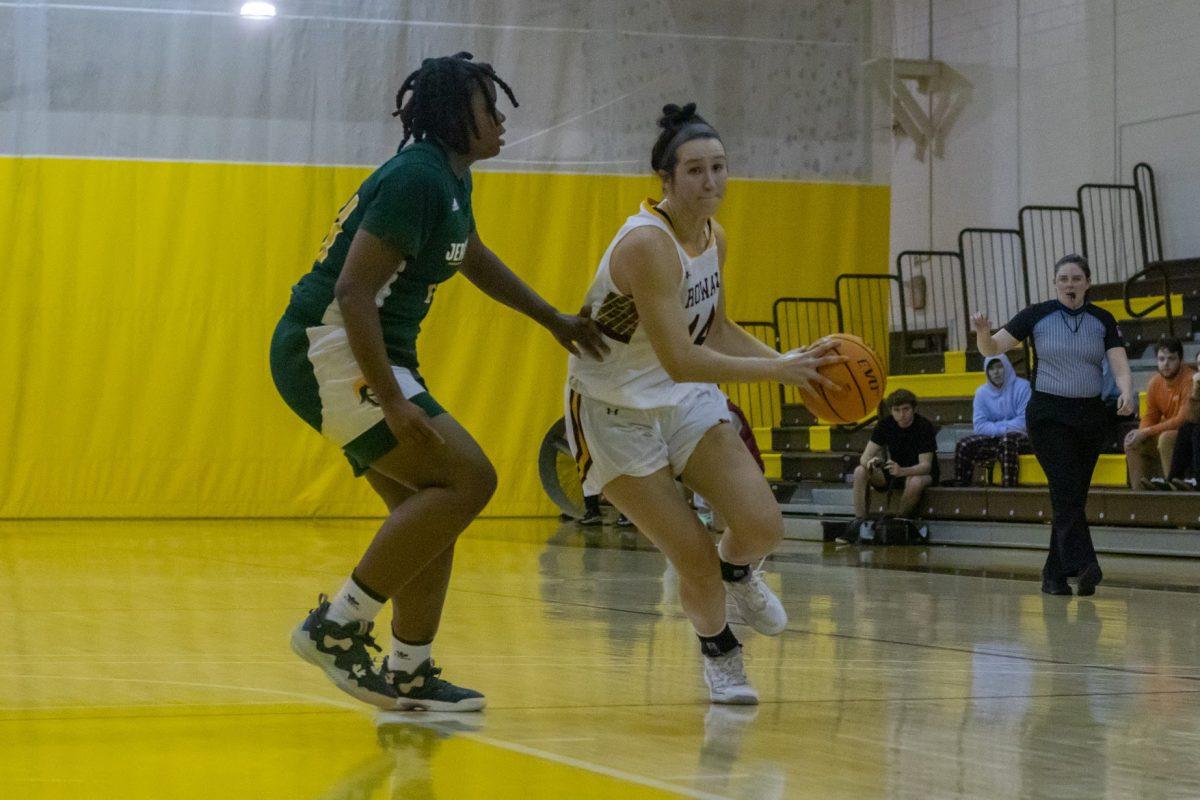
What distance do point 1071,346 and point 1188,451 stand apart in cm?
348

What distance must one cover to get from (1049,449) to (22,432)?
32.5 feet

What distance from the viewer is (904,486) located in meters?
13.1

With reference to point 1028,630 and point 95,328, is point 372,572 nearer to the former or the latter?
point 1028,630

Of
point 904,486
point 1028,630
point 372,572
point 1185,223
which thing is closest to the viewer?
point 372,572

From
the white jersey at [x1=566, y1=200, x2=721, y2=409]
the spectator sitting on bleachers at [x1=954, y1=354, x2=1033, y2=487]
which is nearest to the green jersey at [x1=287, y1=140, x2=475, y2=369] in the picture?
the white jersey at [x1=566, y1=200, x2=721, y2=409]

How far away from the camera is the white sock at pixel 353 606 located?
409 centimetres

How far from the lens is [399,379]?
4074 mm

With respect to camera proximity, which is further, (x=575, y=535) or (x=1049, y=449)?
(x=575, y=535)

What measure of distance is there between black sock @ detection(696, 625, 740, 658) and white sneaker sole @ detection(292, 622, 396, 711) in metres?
0.87

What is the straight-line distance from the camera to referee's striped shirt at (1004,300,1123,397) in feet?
26.8

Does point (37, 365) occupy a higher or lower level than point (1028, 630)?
higher

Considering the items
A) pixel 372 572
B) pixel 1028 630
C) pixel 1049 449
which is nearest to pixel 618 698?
pixel 372 572

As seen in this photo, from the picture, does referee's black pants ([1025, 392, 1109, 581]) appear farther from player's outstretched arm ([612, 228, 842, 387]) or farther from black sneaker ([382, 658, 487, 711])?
black sneaker ([382, 658, 487, 711])

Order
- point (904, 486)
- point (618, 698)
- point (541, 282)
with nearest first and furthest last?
point (618, 698)
point (904, 486)
point (541, 282)
